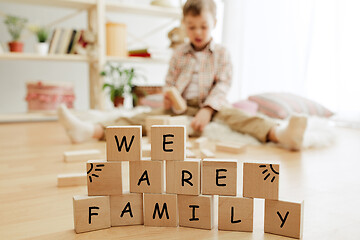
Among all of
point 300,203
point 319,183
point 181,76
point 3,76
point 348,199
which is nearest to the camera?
point 300,203

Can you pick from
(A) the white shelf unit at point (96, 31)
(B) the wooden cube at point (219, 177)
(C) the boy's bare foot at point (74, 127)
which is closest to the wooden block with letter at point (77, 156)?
(C) the boy's bare foot at point (74, 127)

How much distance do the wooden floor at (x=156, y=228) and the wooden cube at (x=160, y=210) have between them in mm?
14

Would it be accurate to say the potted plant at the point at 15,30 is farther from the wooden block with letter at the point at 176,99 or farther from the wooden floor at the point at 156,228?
the wooden block with letter at the point at 176,99

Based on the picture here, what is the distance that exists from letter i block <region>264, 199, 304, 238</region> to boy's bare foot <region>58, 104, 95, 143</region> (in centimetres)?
95

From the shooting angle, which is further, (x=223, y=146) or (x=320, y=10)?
(x=320, y=10)

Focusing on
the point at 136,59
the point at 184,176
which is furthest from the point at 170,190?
the point at 136,59

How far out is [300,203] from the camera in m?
0.57

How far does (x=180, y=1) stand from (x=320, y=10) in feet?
3.57

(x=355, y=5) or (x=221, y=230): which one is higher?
(x=355, y=5)

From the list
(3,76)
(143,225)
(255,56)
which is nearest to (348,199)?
(143,225)

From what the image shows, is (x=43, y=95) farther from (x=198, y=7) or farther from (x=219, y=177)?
(x=219, y=177)

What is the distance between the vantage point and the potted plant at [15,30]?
84.5 inches

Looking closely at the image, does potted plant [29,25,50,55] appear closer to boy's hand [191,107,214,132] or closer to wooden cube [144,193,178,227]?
boy's hand [191,107,214,132]

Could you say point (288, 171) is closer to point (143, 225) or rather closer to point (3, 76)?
point (143, 225)
